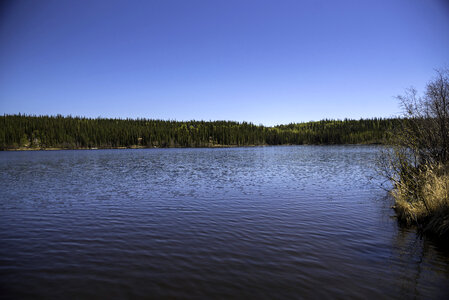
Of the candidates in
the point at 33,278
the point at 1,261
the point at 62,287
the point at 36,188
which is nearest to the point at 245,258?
the point at 62,287

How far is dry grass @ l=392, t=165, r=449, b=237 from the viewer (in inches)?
387

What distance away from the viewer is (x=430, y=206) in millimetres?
10773

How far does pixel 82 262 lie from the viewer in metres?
7.98

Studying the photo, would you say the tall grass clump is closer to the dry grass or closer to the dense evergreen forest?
the dry grass

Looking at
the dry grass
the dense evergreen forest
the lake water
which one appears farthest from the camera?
the dense evergreen forest

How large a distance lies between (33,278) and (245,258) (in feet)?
19.2

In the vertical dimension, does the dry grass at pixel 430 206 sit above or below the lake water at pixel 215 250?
above

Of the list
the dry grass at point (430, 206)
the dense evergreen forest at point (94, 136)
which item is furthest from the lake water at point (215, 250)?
the dense evergreen forest at point (94, 136)

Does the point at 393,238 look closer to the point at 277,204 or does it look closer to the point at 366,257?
the point at 366,257

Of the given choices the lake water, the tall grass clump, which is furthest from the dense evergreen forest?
the tall grass clump

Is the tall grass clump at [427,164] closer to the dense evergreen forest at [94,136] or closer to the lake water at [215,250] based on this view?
the lake water at [215,250]

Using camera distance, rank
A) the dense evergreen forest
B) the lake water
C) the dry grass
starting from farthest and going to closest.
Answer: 1. the dense evergreen forest
2. the dry grass
3. the lake water

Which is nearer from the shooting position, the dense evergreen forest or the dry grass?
the dry grass

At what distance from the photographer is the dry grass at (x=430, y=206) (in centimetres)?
984
